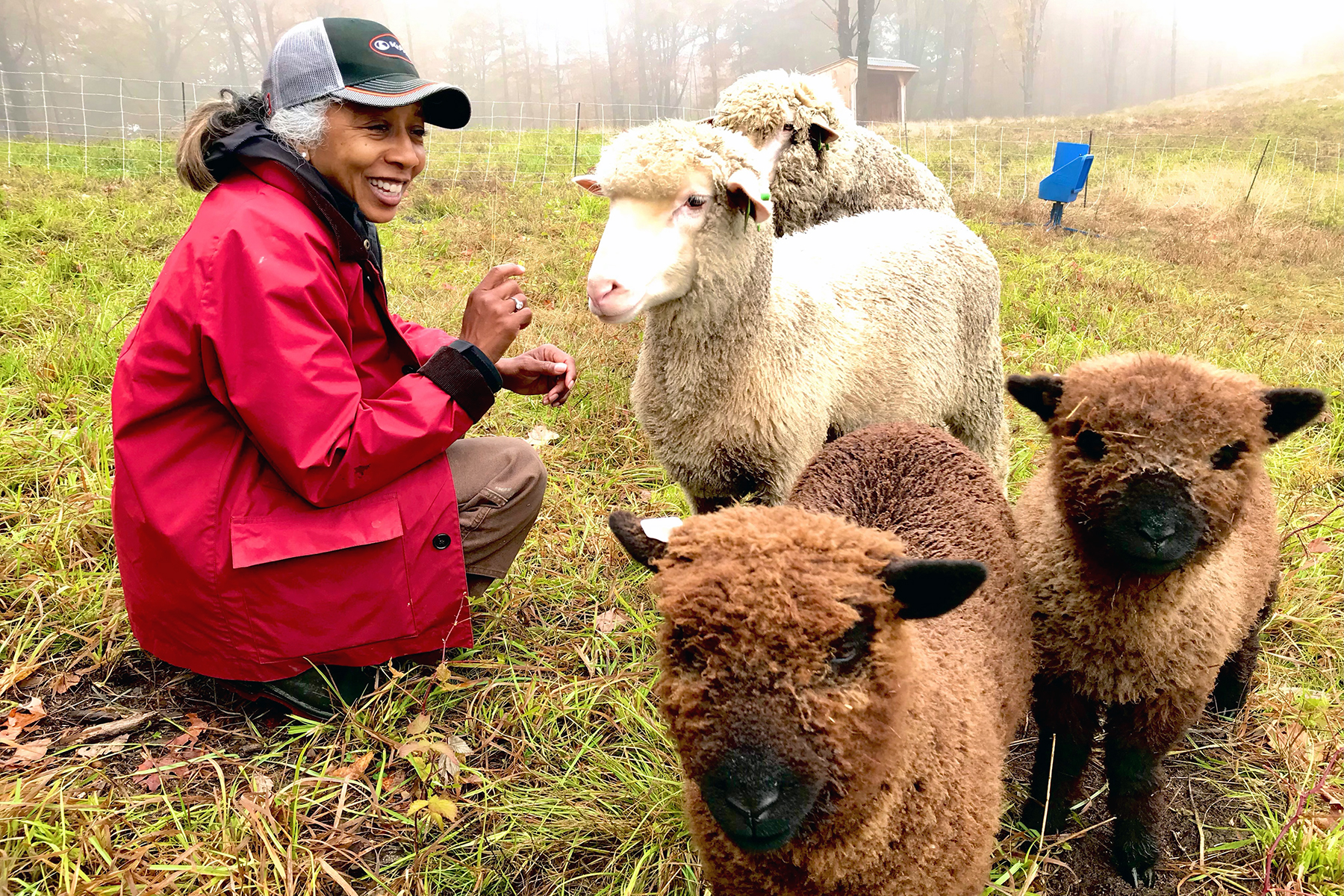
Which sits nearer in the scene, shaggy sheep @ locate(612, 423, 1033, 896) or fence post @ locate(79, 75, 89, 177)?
shaggy sheep @ locate(612, 423, 1033, 896)

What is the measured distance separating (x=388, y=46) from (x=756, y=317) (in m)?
1.61

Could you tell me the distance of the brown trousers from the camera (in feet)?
9.34

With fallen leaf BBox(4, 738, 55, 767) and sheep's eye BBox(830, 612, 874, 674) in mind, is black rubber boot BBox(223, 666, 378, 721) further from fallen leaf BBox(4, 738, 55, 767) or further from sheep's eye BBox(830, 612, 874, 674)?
sheep's eye BBox(830, 612, 874, 674)

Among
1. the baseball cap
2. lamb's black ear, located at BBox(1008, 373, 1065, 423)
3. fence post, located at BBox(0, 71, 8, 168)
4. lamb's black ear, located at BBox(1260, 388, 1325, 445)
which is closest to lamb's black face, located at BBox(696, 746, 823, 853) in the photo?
lamb's black ear, located at BBox(1008, 373, 1065, 423)

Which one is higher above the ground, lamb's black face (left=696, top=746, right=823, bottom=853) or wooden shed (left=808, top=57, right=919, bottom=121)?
wooden shed (left=808, top=57, right=919, bottom=121)

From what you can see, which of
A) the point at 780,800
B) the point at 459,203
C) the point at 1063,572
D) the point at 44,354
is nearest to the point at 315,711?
the point at 780,800

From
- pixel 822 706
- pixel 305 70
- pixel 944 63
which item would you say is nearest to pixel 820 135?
pixel 305 70

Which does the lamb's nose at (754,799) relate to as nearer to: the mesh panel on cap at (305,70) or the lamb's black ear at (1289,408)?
the lamb's black ear at (1289,408)

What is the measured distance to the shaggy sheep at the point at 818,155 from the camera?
168 inches

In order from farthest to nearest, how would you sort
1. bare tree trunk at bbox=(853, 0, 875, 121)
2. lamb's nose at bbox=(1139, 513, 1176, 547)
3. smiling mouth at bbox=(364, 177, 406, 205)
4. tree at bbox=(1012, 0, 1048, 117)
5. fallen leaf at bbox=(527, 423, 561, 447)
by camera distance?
tree at bbox=(1012, 0, 1048, 117)
bare tree trunk at bbox=(853, 0, 875, 121)
fallen leaf at bbox=(527, 423, 561, 447)
smiling mouth at bbox=(364, 177, 406, 205)
lamb's nose at bbox=(1139, 513, 1176, 547)

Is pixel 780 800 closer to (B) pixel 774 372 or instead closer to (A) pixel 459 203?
(B) pixel 774 372

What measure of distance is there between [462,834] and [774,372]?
1.98m

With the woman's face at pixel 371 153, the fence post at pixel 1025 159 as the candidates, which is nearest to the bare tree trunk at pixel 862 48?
the fence post at pixel 1025 159

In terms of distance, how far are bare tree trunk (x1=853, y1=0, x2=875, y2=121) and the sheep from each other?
22.9 meters
